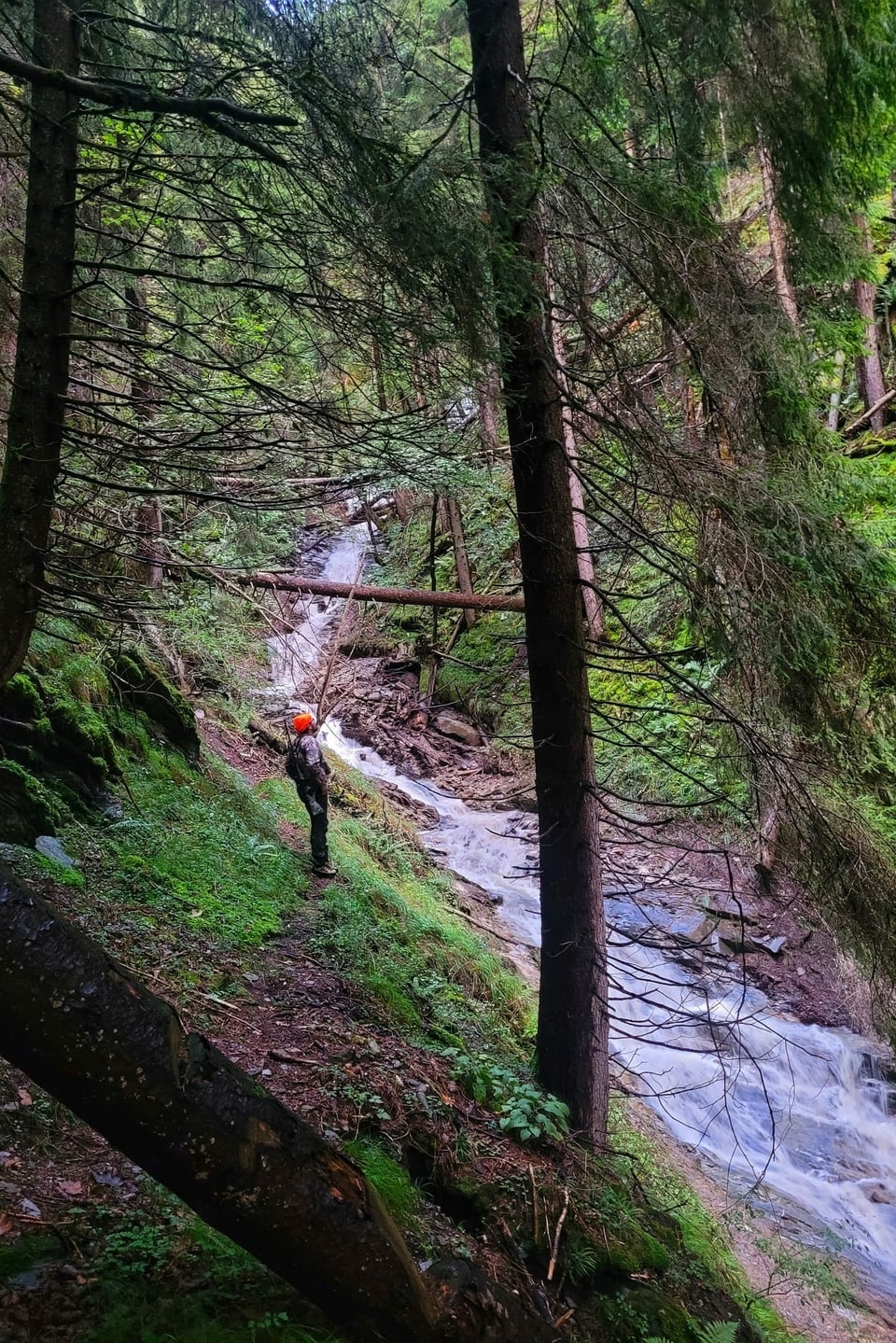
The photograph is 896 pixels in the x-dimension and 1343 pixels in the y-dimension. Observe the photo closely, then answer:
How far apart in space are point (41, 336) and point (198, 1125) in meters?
3.35

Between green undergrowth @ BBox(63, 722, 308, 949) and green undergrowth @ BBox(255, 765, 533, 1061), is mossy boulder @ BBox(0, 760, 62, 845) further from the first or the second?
green undergrowth @ BBox(255, 765, 533, 1061)

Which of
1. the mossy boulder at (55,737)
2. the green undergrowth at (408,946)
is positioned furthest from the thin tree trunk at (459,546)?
the mossy boulder at (55,737)

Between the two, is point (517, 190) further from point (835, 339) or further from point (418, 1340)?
point (418, 1340)

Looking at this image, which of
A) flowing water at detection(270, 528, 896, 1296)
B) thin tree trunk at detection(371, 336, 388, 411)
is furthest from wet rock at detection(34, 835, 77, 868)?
thin tree trunk at detection(371, 336, 388, 411)

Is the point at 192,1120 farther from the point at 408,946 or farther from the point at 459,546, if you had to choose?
the point at 459,546

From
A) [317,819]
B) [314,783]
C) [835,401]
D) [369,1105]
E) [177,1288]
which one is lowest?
[369,1105]

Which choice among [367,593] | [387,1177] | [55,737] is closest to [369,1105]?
[387,1177]

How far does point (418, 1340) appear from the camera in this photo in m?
2.50

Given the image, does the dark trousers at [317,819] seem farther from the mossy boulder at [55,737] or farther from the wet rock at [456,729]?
the wet rock at [456,729]

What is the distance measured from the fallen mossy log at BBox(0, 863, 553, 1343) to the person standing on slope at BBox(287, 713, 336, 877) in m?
5.87

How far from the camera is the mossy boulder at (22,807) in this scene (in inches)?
209

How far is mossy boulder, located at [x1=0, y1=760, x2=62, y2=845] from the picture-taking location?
5309 mm

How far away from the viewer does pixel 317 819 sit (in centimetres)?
841

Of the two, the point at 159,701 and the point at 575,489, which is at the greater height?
the point at 575,489
